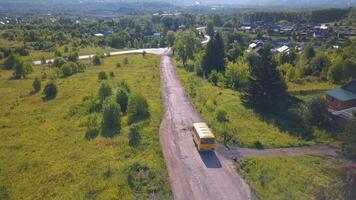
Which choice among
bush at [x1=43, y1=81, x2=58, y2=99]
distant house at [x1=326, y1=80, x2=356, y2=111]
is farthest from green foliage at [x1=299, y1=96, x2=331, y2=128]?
bush at [x1=43, y1=81, x2=58, y2=99]

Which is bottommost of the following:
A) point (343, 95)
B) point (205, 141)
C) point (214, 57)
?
point (205, 141)

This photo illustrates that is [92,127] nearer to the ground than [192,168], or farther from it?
nearer to the ground

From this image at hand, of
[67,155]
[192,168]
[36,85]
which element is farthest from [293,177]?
[36,85]

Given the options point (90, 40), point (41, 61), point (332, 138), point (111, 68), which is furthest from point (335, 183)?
point (90, 40)

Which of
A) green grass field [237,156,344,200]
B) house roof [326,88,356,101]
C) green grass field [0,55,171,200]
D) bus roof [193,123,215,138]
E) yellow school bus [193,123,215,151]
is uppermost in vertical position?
house roof [326,88,356,101]

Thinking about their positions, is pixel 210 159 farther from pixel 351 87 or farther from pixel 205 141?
pixel 351 87

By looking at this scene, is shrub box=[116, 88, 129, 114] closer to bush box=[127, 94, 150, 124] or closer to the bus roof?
bush box=[127, 94, 150, 124]
